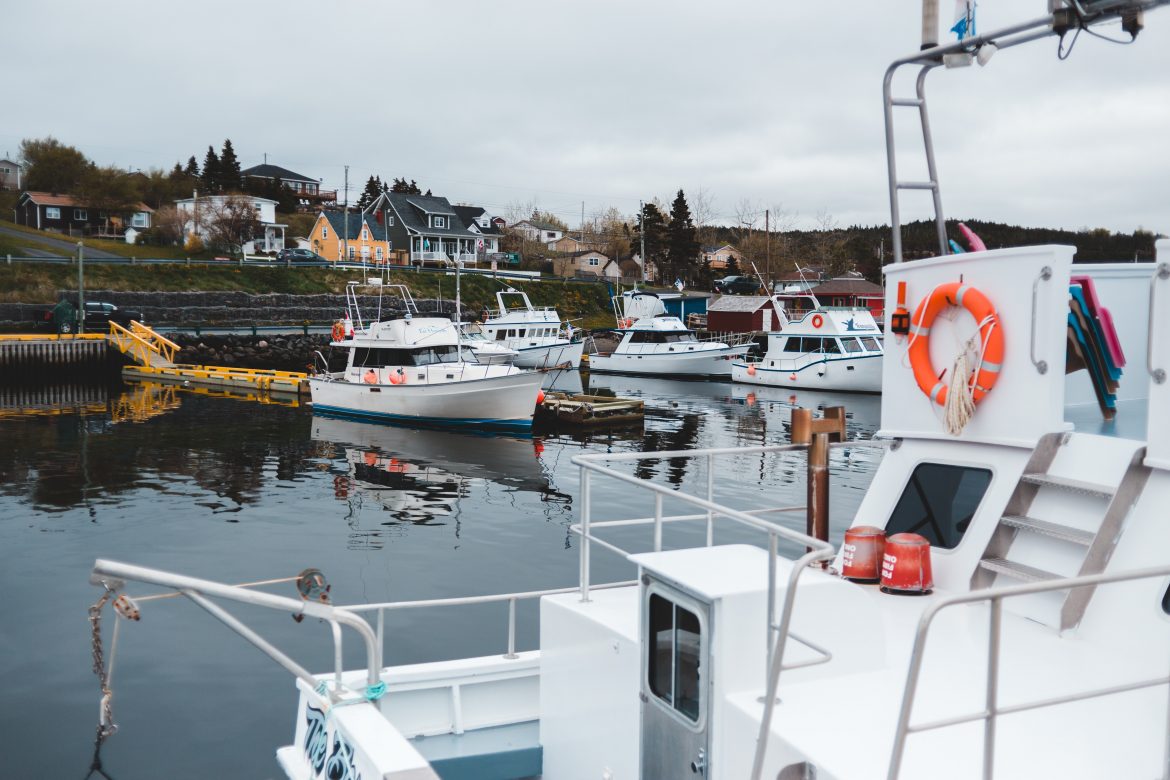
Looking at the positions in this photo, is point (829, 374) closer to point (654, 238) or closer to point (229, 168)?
point (654, 238)

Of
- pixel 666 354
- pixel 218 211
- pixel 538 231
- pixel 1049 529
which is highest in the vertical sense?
pixel 538 231

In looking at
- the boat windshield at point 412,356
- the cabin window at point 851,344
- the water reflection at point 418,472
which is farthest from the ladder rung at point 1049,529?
the cabin window at point 851,344

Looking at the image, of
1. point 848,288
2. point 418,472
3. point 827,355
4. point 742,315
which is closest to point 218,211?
point 742,315

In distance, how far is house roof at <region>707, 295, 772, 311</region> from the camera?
70875 millimetres

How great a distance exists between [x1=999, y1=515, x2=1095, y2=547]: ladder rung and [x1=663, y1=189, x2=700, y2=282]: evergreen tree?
102468 millimetres

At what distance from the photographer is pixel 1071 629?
5641 millimetres

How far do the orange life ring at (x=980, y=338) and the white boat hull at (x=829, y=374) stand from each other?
4052 centimetres

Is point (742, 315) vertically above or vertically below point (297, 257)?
below

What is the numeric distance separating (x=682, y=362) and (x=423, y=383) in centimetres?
2328

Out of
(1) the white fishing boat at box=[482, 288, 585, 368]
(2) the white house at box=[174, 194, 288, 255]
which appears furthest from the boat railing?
(2) the white house at box=[174, 194, 288, 255]

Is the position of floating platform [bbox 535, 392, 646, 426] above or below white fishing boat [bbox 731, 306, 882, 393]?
below

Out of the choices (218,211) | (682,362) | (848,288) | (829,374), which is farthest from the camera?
(218,211)

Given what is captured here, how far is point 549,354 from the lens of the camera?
5556cm

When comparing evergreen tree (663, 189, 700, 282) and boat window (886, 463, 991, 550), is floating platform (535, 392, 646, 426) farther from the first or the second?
evergreen tree (663, 189, 700, 282)
